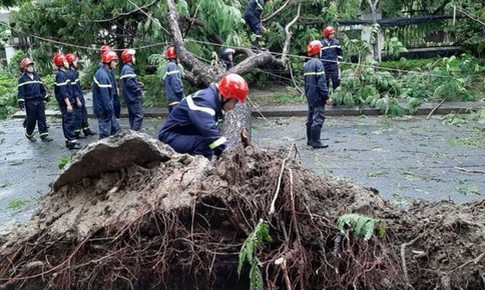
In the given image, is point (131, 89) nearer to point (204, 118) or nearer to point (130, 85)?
point (130, 85)

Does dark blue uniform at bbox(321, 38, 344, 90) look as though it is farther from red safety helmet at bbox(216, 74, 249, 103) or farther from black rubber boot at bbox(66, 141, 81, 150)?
red safety helmet at bbox(216, 74, 249, 103)

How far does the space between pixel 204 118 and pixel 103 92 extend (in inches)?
178

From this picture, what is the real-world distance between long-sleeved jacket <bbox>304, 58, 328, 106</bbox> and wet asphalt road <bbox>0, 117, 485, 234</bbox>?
0.84 meters

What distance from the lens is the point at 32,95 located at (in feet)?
35.6

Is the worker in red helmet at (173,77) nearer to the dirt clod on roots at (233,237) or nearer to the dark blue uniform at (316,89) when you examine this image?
the dark blue uniform at (316,89)

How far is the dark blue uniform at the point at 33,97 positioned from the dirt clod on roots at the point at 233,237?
743cm

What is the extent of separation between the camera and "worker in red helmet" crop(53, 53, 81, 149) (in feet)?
34.0

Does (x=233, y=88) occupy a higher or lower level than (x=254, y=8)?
lower

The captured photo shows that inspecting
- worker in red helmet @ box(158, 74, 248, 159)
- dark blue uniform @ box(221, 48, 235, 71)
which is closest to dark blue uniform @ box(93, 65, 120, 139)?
dark blue uniform @ box(221, 48, 235, 71)

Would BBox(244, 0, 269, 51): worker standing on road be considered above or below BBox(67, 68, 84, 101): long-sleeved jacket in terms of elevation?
above

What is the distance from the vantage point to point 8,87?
55.3 feet

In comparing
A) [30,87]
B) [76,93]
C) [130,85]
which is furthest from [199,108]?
[30,87]

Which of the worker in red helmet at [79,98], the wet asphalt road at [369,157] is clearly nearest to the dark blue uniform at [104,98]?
the wet asphalt road at [369,157]

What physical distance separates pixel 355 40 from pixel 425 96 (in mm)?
2817
